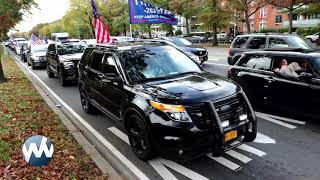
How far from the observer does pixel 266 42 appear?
12.6 m

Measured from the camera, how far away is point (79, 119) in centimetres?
798

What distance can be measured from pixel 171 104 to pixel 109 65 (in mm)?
2165

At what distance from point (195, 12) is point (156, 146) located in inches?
1863

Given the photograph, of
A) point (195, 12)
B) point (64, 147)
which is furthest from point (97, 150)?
point (195, 12)

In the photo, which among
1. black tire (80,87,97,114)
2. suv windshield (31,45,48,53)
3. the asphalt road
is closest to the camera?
the asphalt road

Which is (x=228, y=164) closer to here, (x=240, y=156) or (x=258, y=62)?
(x=240, y=156)

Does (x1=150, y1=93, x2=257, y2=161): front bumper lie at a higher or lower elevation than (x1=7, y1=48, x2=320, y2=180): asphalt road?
higher

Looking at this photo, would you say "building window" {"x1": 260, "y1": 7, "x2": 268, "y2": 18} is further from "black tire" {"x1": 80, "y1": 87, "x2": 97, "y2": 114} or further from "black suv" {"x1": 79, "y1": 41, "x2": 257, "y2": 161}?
"black suv" {"x1": 79, "y1": 41, "x2": 257, "y2": 161}

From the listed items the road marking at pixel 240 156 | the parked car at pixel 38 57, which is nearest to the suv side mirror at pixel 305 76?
the road marking at pixel 240 156

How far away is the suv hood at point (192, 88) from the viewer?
4.63m

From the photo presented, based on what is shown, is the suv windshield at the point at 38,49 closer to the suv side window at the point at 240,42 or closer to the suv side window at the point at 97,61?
the suv side window at the point at 240,42

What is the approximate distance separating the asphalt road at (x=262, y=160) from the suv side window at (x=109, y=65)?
139cm

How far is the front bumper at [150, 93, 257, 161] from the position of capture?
4.41 metres

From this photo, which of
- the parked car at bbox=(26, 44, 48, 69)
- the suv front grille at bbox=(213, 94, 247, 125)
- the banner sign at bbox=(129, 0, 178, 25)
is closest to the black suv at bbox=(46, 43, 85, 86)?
the banner sign at bbox=(129, 0, 178, 25)
